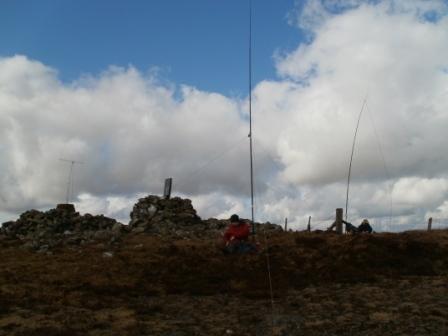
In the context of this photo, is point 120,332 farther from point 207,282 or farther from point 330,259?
point 330,259

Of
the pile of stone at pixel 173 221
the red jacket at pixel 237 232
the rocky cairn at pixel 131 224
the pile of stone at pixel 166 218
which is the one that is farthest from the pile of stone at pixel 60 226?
the red jacket at pixel 237 232

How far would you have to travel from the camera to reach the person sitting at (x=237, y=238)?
17516 millimetres

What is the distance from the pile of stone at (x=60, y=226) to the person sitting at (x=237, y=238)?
8.65 meters

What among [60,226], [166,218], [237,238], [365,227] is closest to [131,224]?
[166,218]

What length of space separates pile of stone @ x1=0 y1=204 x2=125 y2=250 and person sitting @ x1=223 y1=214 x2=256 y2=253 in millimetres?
8651

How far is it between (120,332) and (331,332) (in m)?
4.07

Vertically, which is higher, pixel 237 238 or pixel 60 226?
pixel 60 226

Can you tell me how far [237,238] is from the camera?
59.1ft

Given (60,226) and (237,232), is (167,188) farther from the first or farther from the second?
(237,232)

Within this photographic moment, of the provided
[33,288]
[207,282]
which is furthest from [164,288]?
[33,288]

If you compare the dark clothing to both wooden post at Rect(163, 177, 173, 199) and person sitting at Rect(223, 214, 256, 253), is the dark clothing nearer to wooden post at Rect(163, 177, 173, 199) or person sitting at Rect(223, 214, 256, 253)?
person sitting at Rect(223, 214, 256, 253)

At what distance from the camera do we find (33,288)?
513 inches

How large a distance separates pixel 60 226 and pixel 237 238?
46.7ft


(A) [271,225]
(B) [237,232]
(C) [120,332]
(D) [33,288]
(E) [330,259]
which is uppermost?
(A) [271,225]
